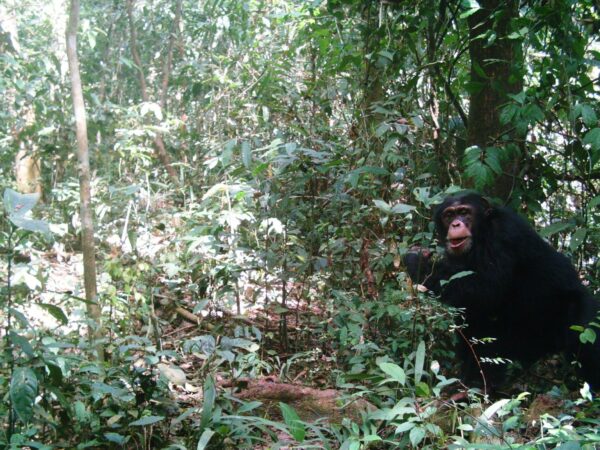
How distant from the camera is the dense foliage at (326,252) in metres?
2.85

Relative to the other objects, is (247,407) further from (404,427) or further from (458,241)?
(458,241)

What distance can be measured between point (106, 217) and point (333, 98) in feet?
7.86

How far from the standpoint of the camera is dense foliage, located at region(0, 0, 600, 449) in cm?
285

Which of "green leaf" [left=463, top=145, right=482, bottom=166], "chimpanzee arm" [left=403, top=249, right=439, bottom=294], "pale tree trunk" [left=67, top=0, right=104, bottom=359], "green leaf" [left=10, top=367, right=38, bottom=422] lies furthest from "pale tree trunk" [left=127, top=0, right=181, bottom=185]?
"green leaf" [left=10, top=367, right=38, bottom=422]

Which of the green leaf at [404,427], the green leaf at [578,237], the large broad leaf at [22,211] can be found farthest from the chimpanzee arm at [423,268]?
the large broad leaf at [22,211]

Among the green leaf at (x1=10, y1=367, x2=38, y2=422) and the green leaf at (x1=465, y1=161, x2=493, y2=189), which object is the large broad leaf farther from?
the green leaf at (x1=465, y1=161, x2=493, y2=189)

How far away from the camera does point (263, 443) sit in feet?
9.57

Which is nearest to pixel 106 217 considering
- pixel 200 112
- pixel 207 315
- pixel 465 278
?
pixel 207 315

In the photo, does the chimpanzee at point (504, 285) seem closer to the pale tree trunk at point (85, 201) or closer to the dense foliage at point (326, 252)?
the dense foliage at point (326, 252)

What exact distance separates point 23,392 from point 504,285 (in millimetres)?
3213

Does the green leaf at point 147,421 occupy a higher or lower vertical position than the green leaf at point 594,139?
lower

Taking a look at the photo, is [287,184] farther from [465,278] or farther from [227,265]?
[465,278]

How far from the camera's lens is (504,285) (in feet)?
15.0

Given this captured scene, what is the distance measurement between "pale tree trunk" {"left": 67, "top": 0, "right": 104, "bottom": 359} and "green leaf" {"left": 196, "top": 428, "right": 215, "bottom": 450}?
3.93ft
